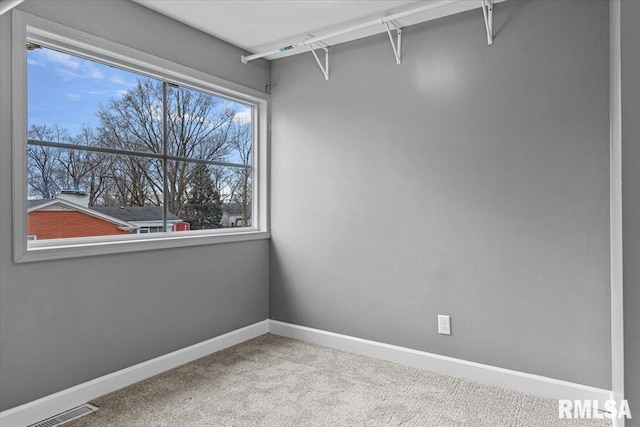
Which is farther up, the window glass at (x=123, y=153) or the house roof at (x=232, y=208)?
the window glass at (x=123, y=153)

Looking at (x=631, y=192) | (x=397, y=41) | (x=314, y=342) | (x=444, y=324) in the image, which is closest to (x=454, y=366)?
(x=444, y=324)

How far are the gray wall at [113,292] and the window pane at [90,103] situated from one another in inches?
8.0

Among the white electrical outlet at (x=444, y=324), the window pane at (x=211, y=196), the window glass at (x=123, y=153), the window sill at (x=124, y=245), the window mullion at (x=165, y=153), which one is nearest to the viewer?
the window sill at (x=124, y=245)

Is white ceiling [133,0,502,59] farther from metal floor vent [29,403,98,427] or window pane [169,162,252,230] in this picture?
metal floor vent [29,403,98,427]

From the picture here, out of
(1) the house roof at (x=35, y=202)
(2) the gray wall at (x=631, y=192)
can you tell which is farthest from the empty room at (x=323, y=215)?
(2) the gray wall at (x=631, y=192)

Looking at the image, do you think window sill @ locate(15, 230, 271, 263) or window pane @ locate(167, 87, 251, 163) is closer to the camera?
window sill @ locate(15, 230, 271, 263)

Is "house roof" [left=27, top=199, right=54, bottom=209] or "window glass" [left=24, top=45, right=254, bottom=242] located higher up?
"window glass" [left=24, top=45, right=254, bottom=242]

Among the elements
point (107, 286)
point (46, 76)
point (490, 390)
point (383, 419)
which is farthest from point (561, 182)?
point (46, 76)

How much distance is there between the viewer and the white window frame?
76.9 inches

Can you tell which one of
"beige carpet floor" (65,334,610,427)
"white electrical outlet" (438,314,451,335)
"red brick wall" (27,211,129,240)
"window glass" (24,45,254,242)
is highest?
"window glass" (24,45,254,242)

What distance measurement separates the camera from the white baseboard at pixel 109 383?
1961mm

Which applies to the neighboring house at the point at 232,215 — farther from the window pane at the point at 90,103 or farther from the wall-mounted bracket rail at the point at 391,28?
the wall-mounted bracket rail at the point at 391,28

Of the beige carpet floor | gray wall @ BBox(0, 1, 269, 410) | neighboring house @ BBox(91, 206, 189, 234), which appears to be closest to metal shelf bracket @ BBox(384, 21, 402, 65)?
gray wall @ BBox(0, 1, 269, 410)

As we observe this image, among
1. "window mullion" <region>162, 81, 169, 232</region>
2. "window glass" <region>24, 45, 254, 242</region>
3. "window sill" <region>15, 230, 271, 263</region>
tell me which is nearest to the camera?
"window sill" <region>15, 230, 271, 263</region>
